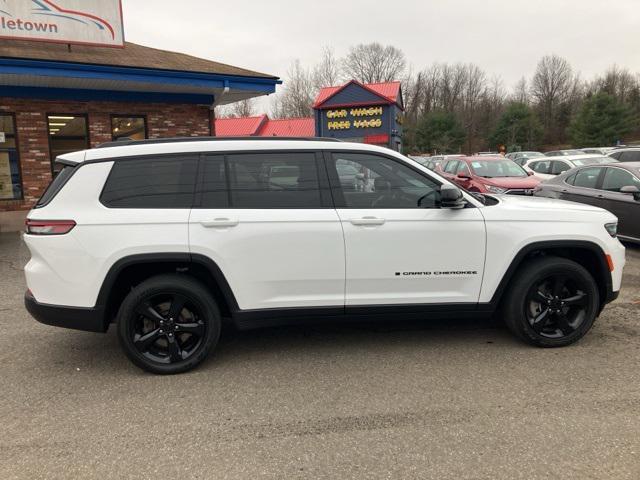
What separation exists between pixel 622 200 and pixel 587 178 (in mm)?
1076

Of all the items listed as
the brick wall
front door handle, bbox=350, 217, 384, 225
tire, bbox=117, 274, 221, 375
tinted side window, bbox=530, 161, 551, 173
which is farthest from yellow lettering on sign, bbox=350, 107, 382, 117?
tire, bbox=117, 274, 221, 375

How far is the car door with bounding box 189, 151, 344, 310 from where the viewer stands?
379 centimetres

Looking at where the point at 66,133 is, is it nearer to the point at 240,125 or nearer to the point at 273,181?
the point at 273,181

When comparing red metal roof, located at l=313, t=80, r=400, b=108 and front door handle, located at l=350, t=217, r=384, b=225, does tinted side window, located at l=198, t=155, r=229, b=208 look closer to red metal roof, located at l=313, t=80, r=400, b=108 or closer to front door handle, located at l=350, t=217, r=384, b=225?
front door handle, located at l=350, t=217, r=384, b=225

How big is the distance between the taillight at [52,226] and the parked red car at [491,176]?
8808mm

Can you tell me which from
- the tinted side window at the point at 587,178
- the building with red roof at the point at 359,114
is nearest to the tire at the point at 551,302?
the tinted side window at the point at 587,178

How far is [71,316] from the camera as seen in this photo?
12.3 feet

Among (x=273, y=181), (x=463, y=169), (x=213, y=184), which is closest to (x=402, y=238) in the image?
(x=273, y=181)

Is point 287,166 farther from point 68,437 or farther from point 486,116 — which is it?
point 486,116

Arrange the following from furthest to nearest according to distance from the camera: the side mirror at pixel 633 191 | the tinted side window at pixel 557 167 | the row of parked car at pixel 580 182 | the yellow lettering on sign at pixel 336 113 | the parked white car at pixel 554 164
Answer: the yellow lettering on sign at pixel 336 113, the tinted side window at pixel 557 167, the parked white car at pixel 554 164, the row of parked car at pixel 580 182, the side mirror at pixel 633 191

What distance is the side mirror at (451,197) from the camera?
152 inches

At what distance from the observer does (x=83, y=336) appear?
4.80 metres

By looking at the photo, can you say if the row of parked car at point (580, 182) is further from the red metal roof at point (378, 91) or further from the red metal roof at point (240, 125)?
the red metal roof at point (240, 125)

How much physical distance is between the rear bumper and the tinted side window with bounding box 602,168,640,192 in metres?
8.16
